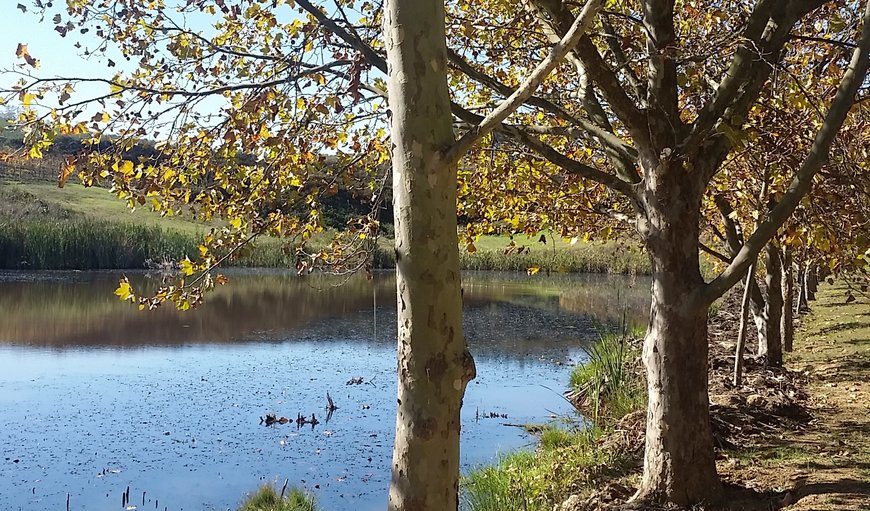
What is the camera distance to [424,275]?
286 cm

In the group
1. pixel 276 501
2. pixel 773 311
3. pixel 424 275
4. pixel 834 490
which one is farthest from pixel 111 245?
pixel 424 275

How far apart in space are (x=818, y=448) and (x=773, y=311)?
4.47 metres

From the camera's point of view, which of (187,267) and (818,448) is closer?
(187,267)

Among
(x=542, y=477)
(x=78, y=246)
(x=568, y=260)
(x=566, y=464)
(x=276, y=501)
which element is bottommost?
(x=276, y=501)

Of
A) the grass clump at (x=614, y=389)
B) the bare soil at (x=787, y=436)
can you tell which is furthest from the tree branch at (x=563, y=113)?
the grass clump at (x=614, y=389)

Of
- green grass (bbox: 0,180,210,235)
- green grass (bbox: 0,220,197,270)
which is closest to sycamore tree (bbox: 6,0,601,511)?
green grass (bbox: 0,220,197,270)

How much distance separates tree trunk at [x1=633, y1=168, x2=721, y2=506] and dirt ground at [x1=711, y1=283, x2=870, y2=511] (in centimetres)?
61

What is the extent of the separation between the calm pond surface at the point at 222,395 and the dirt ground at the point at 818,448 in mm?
2773

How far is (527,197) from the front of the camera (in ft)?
27.8

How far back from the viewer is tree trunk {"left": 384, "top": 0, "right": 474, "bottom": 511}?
2850 millimetres

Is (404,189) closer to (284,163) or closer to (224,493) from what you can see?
(284,163)

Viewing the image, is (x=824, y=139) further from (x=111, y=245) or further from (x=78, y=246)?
(x=111, y=245)

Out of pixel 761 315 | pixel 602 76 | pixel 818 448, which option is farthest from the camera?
pixel 761 315

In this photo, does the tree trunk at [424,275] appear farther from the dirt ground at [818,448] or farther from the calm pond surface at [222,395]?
the calm pond surface at [222,395]
